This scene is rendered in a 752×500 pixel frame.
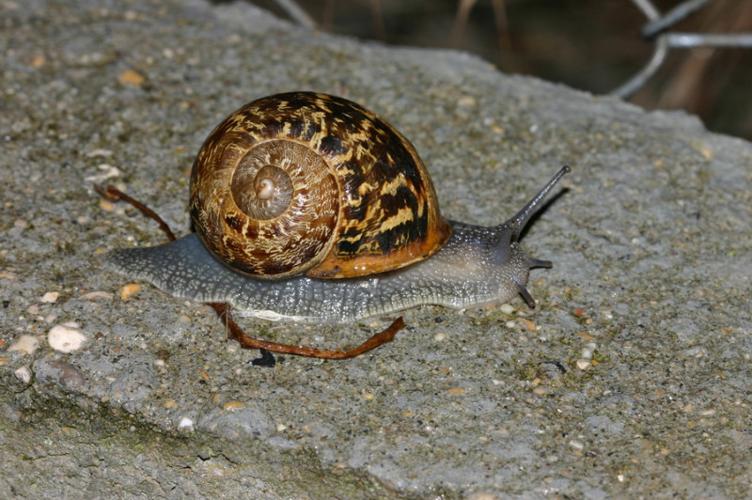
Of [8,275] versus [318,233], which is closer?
[318,233]

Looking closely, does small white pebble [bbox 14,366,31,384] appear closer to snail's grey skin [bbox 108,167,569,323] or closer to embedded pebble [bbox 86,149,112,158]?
snail's grey skin [bbox 108,167,569,323]

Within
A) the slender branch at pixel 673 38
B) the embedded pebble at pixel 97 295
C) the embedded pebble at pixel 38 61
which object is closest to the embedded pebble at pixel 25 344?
the embedded pebble at pixel 97 295

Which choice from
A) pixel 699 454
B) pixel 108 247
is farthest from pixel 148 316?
pixel 699 454

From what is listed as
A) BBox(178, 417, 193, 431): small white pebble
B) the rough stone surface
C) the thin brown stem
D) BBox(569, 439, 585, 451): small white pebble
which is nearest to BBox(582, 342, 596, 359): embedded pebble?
the rough stone surface

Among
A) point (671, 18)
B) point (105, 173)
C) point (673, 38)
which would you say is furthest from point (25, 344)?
point (673, 38)

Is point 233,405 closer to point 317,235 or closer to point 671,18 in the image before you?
point 317,235
